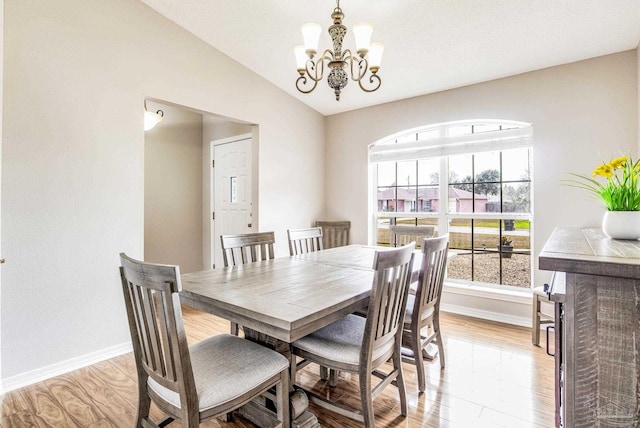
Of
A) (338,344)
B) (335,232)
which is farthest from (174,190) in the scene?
(338,344)

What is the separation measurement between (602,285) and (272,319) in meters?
1.04

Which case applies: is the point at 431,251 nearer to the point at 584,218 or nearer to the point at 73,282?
the point at 584,218

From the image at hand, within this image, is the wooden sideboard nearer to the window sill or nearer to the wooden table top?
the wooden table top

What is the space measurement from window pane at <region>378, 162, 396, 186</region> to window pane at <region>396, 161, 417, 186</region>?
0.08 m

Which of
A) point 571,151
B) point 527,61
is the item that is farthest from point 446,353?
point 527,61

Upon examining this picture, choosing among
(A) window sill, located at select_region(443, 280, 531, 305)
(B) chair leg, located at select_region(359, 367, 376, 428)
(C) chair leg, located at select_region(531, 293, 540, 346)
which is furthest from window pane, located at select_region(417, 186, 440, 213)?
(B) chair leg, located at select_region(359, 367, 376, 428)

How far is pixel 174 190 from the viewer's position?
459cm

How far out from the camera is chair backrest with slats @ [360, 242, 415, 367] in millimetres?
1476

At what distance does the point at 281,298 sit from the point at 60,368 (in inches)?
81.0

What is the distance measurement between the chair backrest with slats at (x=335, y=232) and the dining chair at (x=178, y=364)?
9.37 ft

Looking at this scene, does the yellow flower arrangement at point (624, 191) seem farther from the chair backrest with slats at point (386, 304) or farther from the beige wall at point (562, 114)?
the beige wall at point (562, 114)

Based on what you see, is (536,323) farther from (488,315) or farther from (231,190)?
(231,190)

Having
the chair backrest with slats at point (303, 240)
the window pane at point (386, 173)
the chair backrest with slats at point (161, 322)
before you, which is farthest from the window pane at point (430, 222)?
the chair backrest with slats at point (161, 322)

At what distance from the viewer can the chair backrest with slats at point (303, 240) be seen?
2.87 meters
